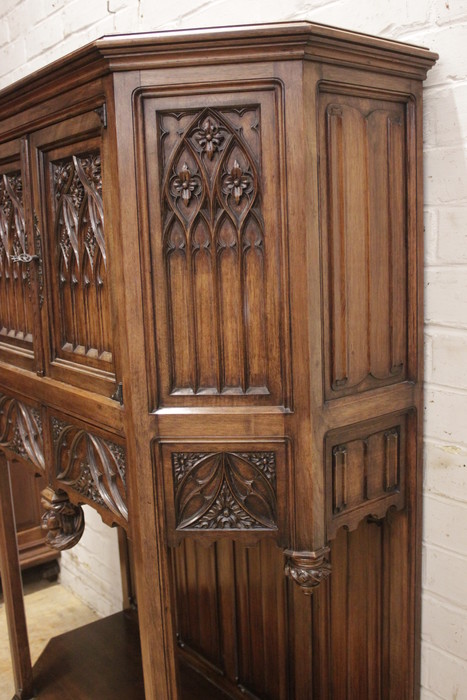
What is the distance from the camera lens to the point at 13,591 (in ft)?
6.55

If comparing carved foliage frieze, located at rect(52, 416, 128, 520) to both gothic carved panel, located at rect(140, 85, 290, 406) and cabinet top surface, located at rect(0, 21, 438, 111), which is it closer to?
gothic carved panel, located at rect(140, 85, 290, 406)

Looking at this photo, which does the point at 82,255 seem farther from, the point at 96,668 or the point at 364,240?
the point at 96,668

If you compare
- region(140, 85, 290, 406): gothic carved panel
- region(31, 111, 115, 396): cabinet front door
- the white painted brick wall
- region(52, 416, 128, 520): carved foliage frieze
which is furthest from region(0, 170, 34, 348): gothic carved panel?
A: the white painted brick wall

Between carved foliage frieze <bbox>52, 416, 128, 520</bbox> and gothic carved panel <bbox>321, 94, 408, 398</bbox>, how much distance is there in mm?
435

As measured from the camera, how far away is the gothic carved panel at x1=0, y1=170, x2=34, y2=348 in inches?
60.3

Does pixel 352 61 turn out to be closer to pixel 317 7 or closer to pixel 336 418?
pixel 317 7

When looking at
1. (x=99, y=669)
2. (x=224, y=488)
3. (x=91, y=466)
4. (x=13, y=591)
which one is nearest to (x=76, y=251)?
(x=91, y=466)

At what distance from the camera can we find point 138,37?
3.47ft

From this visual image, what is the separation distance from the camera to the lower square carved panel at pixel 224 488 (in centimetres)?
118

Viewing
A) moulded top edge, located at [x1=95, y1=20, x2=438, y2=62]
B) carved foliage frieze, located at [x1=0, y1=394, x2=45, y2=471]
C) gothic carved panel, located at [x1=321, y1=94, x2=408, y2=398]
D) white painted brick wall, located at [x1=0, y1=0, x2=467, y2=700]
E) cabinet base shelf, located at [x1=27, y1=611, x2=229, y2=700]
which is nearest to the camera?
moulded top edge, located at [x1=95, y1=20, x2=438, y2=62]

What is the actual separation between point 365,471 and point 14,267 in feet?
3.08

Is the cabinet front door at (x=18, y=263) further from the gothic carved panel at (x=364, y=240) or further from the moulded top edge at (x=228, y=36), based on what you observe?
the gothic carved panel at (x=364, y=240)

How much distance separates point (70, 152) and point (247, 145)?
378mm

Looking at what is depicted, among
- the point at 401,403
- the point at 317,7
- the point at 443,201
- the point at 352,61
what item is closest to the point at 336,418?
the point at 401,403
